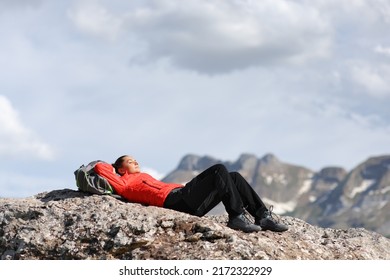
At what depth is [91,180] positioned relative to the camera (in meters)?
17.3

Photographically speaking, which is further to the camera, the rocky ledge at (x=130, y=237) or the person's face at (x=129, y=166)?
the person's face at (x=129, y=166)

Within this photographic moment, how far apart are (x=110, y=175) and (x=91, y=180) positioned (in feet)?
1.70

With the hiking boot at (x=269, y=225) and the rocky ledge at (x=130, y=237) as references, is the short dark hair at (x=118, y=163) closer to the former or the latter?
the rocky ledge at (x=130, y=237)

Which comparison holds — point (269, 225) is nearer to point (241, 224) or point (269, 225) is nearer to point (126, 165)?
point (241, 224)

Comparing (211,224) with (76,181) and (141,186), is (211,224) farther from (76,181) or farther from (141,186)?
(76,181)

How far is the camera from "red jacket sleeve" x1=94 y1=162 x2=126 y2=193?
17.1 metres

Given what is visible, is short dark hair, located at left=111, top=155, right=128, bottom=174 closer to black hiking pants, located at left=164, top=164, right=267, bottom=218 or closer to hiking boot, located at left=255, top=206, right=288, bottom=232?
black hiking pants, located at left=164, top=164, right=267, bottom=218

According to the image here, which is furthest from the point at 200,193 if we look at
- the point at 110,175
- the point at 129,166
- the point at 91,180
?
the point at 91,180

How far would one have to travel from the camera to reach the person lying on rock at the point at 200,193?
53.8 feet

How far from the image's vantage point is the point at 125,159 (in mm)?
17438

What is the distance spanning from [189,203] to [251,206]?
1.54m

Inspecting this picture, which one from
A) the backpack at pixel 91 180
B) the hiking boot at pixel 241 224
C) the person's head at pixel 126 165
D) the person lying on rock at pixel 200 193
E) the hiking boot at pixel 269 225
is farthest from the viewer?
the person's head at pixel 126 165

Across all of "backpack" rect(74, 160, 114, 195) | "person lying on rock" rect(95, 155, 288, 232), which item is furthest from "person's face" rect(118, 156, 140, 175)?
"backpack" rect(74, 160, 114, 195)

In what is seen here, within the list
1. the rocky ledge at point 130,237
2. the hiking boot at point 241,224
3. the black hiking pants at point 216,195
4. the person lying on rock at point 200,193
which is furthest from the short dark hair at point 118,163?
the hiking boot at point 241,224
